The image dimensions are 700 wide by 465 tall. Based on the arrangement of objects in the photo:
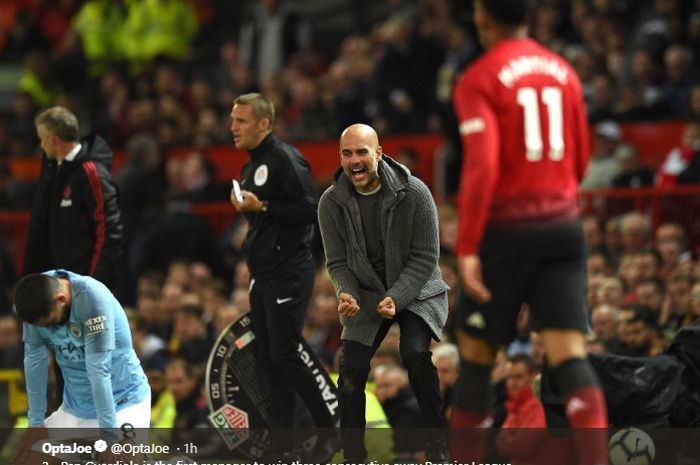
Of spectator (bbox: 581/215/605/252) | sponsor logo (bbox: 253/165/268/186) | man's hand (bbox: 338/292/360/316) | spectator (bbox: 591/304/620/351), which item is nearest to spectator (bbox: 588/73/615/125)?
spectator (bbox: 581/215/605/252)

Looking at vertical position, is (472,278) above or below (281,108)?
below

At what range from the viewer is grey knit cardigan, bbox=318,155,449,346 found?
8.40 meters

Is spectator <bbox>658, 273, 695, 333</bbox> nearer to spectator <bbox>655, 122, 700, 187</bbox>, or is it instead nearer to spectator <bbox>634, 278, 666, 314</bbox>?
spectator <bbox>634, 278, 666, 314</bbox>

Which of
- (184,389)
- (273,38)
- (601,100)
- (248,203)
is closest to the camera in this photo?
(248,203)

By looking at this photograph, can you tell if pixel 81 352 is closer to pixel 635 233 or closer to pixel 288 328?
pixel 288 328

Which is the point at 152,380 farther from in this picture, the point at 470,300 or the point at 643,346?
the point at 470,300

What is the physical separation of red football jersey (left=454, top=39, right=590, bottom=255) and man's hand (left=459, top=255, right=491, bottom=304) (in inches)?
2.7

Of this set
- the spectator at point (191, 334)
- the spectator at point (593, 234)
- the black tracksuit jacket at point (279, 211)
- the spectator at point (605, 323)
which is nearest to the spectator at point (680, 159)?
the spectator at point (593, 234)

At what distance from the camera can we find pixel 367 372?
8.44m

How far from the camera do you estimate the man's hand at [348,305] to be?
8.21 m

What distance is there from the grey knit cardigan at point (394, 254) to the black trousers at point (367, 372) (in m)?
0.06

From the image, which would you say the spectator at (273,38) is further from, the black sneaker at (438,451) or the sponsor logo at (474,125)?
the sponsor logo at (474,125)

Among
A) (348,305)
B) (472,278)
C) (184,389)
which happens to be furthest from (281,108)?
(472,278)

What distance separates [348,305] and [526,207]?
165cm
